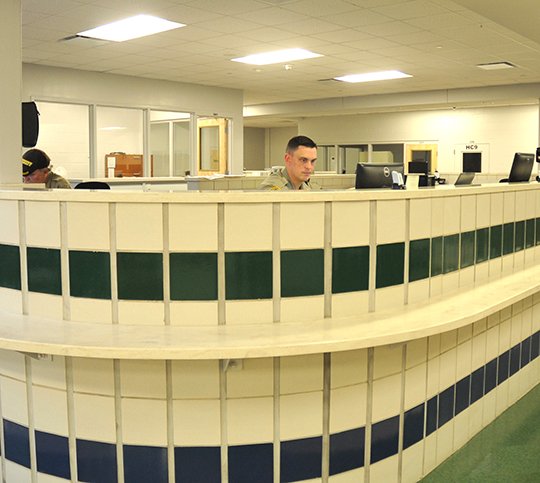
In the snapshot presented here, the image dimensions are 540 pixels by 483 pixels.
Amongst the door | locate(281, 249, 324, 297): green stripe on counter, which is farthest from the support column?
the door

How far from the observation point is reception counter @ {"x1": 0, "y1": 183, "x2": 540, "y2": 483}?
2795 millimetres

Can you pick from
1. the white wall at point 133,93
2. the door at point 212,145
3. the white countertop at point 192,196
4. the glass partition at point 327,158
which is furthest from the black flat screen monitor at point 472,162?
the white countertop at point 192,196

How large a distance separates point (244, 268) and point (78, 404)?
916 mm

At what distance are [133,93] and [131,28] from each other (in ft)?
14.7

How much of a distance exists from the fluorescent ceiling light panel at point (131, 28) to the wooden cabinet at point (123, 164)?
398 centimetres

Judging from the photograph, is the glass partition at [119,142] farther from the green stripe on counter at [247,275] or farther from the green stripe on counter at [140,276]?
the green stripe on counter at [247,275]

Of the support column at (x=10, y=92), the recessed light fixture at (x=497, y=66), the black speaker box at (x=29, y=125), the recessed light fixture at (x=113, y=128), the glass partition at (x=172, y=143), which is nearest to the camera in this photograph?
the support column at (x=10, y=92)

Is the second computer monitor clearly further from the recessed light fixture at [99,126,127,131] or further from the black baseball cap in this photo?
the recessed light fixture at [99,126,127,131]

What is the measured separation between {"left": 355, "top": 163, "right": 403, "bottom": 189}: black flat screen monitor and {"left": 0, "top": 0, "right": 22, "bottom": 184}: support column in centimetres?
214

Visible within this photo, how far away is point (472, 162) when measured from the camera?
658 inches

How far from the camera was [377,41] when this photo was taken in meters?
9.25

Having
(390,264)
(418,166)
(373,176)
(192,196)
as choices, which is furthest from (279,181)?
(418,166)

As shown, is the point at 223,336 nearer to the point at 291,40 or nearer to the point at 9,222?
the point at 9,222

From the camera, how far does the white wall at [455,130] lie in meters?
16.2
